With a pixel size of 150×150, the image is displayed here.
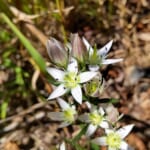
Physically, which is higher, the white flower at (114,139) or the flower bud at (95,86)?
the flower bud at (95,86)

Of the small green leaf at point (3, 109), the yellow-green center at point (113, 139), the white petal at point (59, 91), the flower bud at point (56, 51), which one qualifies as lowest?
the small green leaf at point (3, 109)

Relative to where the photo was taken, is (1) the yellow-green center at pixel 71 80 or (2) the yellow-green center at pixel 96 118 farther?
(2) the yellow-green center at pixel 96 118

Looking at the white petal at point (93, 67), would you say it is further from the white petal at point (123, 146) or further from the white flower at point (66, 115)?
the white petal at point (123, 146)

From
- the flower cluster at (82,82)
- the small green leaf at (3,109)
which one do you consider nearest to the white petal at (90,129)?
the flower cluster at (82,82)

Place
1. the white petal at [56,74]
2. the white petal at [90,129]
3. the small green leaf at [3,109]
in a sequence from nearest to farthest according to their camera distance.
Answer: the white petal at [56,74]
the white petal at [90,129]
the small green leaf at [3,109]

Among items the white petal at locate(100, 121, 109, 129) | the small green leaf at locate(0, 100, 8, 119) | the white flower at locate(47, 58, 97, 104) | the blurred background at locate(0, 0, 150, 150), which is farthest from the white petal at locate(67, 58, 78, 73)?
the small green leaf at locate(0, 100, 8, 119)

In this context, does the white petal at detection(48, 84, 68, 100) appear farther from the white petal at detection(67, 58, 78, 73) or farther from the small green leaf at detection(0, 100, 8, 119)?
the small green leaf at detection(0, 100, 8, 119)
